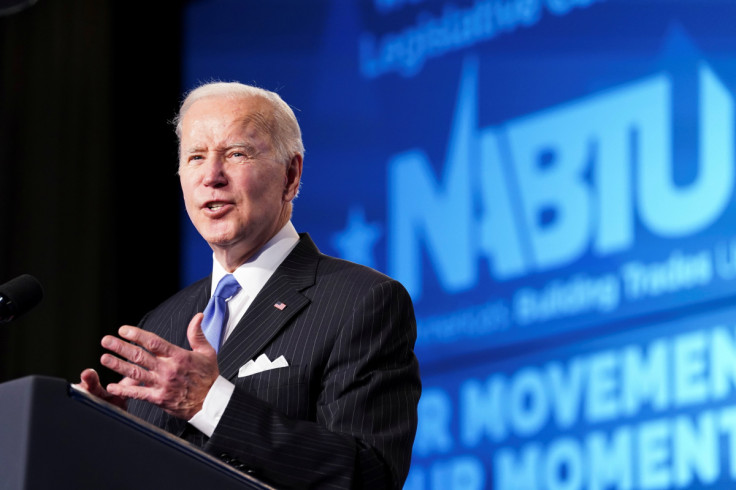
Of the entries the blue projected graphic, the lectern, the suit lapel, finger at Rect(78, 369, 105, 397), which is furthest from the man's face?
the blue projected graphic

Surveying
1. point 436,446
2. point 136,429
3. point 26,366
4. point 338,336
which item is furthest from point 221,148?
point 26,366

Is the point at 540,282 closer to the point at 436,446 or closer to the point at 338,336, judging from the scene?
the point at 436,446

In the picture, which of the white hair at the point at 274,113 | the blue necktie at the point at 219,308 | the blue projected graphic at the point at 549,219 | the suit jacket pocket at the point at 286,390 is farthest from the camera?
the blue projected graphic at the point at 549,219

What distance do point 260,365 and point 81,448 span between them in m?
0.75

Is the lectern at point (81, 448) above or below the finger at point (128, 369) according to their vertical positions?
below

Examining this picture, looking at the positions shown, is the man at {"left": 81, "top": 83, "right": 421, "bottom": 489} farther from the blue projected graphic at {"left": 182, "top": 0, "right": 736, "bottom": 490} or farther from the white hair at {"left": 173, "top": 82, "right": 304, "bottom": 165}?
the blue projected graphic at {"left": 182, "top": 0, "right": 736, "bottom": 490}

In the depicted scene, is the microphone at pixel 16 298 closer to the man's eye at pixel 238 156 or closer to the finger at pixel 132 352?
the finger at pixel 132 352

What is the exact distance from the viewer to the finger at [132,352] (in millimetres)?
1599

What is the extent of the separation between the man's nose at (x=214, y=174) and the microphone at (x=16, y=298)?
60cm

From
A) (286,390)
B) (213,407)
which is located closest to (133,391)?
(213,407)

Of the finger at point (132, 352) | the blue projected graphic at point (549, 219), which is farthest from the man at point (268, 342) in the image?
the blue projected graphic at point (549, 219)

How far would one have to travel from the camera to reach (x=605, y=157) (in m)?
3.68

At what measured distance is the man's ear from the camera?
8.05ft

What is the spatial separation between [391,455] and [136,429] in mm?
677
